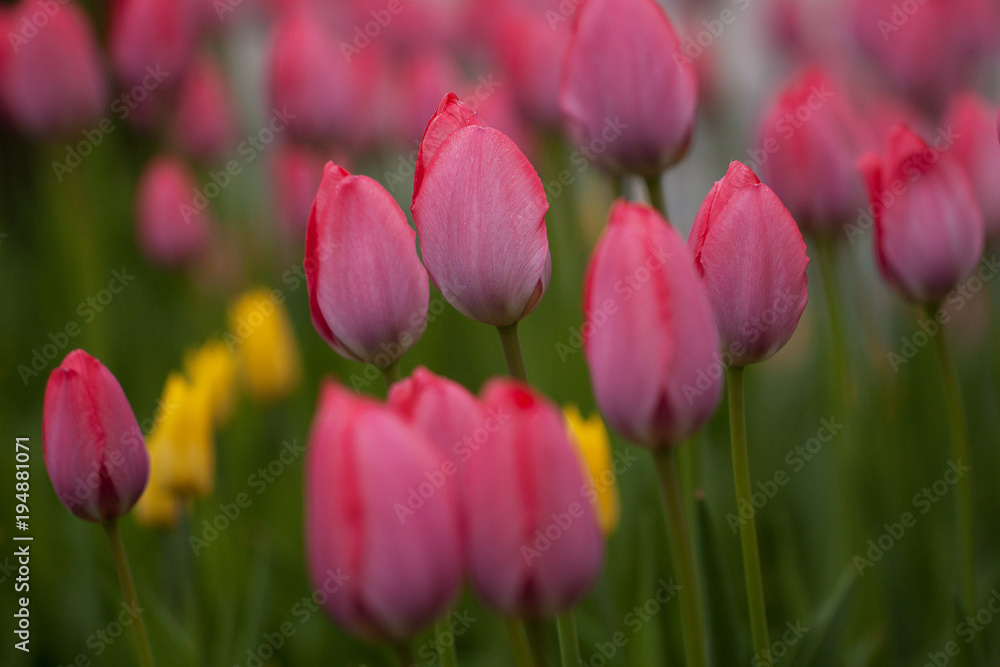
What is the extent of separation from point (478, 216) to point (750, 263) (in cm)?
15

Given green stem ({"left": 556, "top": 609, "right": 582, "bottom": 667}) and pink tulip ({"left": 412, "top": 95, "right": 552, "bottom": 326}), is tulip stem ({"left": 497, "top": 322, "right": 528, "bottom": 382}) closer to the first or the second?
pink tulip ({"left": 412, "top": 95, "right": 552, "bottom": 326})

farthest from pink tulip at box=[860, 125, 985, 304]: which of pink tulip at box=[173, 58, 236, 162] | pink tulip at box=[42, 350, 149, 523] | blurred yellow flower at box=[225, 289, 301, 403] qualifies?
pink tulip at box=[173, 58, 236, 162]

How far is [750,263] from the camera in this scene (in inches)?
18.9

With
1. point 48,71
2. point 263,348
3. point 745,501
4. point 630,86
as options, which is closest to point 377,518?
point 745,501

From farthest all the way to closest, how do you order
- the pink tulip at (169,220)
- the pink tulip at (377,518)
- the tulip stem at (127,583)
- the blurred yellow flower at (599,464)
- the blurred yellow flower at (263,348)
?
the pink tulip at (169,220)
the blurred yellow flower at (263,348)
the blurred yellow flower at (599,464)
the tulip stem at (127,583)
the pink tulip at (377,518)

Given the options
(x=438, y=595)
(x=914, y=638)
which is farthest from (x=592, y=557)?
(x=914, y=638)

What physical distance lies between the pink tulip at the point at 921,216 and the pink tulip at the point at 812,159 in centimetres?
24

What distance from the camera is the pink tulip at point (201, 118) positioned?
5.63ft

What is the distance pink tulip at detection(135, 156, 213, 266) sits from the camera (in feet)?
4.98

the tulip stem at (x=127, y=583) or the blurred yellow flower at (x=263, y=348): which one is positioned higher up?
the blurred yellow flower at (x=263, y=348)

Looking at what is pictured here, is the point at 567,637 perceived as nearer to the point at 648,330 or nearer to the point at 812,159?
the point at 648,330

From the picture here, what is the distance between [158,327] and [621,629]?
1.36m

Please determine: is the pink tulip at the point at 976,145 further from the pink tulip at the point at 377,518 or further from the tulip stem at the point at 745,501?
the pink tulip at the point at 377,518

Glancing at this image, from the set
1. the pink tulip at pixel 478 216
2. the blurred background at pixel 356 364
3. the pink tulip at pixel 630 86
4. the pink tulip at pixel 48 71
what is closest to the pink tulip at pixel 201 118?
the blurred background at pixel 356 364
